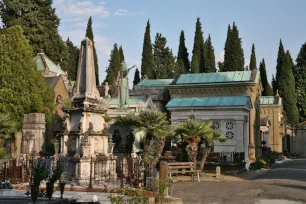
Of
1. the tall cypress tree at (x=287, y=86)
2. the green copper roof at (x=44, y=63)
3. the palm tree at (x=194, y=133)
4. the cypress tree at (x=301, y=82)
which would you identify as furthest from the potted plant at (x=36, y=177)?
the cypress tree at (x=301, y=82)

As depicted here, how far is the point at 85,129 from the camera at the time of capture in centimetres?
1598

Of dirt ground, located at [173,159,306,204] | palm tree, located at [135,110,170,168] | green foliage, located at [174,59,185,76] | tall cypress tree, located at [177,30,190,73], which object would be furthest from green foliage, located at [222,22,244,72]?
dirt ground, located at [173,159,306,204]

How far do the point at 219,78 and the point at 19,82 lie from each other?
17.3 m

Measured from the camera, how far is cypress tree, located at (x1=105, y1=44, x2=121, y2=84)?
210ft

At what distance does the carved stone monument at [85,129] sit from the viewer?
15.3m

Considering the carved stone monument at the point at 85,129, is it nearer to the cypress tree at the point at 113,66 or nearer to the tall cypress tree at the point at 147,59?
the tall cypress tree at the point at 147,59

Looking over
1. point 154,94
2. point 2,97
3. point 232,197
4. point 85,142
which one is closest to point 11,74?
point 2,97

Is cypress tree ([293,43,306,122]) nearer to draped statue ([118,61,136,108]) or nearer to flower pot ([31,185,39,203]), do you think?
draped statue ([118,61,136,108])

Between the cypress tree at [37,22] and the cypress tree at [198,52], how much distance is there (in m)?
18.4

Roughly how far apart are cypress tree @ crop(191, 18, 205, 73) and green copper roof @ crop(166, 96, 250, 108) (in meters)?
22.3

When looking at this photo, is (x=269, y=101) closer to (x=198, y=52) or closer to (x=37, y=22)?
(x=198, y=52)

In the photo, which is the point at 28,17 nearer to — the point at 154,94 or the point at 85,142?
the point at 154,94

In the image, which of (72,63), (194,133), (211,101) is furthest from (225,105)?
(72,63)

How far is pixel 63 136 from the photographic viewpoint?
16406mm
